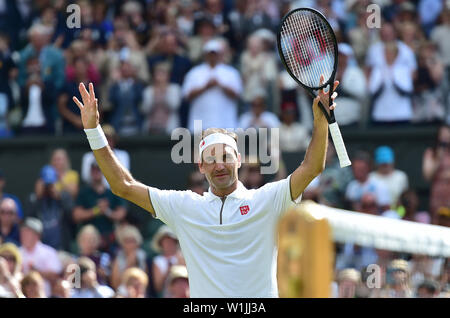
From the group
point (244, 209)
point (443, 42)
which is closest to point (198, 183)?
point (443, 42)

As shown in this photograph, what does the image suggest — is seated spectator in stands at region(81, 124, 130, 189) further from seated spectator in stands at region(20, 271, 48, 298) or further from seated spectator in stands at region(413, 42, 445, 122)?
seated spectator in stands at region(413, 42, 445, 122)

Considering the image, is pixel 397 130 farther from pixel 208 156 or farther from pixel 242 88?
pixel 208 156

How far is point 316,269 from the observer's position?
519 centimetres

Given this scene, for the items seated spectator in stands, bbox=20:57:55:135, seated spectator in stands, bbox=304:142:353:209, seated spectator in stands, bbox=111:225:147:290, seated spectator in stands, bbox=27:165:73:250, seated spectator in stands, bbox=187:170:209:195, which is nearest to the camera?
seated spectator in stands, bbox=111:225:147:290

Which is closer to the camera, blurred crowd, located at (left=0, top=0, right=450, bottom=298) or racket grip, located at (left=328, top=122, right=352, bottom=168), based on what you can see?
racket grip, located at (left=328, top=122, right=352, bottom=168)

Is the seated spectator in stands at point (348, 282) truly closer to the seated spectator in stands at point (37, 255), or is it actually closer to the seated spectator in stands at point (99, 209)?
the seated spectator in stands at point (37, 255)

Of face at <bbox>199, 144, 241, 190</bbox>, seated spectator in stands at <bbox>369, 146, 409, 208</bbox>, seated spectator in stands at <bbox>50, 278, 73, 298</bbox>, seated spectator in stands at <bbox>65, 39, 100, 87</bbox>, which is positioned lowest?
seated spectator in stands at <bbox>50, 278, 73, 298</bbox>

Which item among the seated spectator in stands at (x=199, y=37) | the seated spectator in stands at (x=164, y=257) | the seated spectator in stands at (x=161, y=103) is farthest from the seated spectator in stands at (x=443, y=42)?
the seated spectator in stands at (x=164, y=257)

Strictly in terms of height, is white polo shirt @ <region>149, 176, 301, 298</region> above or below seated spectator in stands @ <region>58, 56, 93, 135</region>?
below

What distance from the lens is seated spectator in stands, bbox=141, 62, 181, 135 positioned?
13320 mm

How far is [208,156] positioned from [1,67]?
8.80m

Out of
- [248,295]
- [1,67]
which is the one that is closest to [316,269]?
[248,295]

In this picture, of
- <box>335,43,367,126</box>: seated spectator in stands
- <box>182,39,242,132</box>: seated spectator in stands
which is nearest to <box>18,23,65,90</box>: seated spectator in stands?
<box>182,39,242,132</box>: seated spectator in stands

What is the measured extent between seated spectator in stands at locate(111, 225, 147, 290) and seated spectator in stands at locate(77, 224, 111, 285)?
80 mm
